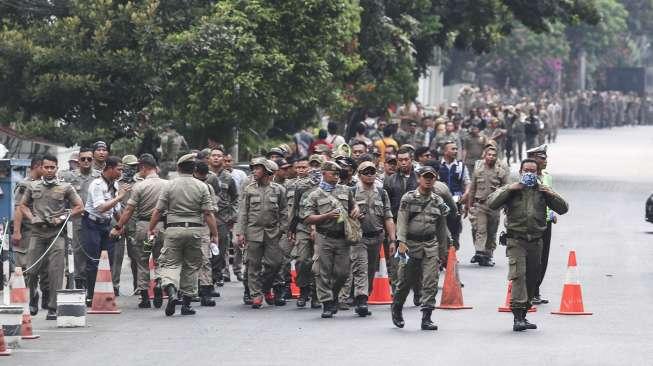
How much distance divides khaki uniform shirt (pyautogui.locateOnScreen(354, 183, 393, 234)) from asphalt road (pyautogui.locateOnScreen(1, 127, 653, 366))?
0.89m

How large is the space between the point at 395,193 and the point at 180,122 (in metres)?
9.45

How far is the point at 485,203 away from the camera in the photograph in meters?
24.1

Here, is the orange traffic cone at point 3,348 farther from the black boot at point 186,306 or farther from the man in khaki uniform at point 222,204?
the man in khaki uniform at point 222,204

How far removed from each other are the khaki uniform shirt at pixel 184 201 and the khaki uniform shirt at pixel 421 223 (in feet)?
7.06

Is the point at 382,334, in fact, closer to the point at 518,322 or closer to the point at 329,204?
the point at 518,322

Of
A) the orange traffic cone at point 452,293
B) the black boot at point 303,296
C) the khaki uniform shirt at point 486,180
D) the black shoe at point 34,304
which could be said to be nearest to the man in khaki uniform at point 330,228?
the black boot at point 303,296

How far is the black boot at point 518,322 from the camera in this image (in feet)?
56.5

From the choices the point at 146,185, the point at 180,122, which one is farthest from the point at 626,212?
the point at 146,185

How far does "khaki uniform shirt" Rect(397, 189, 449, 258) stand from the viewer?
17.8 m

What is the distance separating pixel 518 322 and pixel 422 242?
4.07ft

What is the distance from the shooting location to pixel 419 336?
664 inches

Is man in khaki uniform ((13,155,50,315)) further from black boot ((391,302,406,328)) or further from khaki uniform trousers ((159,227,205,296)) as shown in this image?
black boot ((391,302,406,328))

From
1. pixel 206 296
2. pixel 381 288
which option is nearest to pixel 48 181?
pixel 206 296

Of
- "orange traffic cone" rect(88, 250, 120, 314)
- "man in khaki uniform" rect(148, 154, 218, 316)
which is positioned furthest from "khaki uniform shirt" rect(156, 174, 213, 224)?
"orange traffic cone" rect(88, 250, 120, 314)
